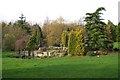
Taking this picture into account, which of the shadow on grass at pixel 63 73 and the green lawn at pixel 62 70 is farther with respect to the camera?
the green lawn at pixel 62 70

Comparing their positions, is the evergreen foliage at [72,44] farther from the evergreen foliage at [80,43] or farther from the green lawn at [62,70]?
the green lawn at [62,70]

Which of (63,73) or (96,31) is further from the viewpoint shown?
(96,31)

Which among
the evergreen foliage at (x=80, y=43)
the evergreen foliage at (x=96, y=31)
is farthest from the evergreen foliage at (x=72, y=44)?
the evergreen foliage at (x=96, y=31)

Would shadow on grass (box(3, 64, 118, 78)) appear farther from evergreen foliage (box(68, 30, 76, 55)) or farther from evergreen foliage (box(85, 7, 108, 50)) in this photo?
evergreen foliage (box(85, 7, 108, 50))

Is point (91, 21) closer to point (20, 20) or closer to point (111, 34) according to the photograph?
point (111, 34)

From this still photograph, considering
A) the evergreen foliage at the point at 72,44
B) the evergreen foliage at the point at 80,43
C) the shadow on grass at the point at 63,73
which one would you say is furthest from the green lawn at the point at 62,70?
the evergreen foliage at the point at 72,44

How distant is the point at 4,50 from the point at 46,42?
22.7 ft

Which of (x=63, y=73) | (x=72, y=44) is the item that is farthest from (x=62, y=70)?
(x=72, y=44)

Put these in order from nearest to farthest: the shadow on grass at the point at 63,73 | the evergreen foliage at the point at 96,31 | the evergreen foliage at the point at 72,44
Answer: the shadow on grass at the point at 63,73, the evergreen foliage at the point at 72,44, the evergreen foliage at the point at 96,31

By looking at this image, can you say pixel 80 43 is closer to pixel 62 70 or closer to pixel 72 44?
pixel 72 44

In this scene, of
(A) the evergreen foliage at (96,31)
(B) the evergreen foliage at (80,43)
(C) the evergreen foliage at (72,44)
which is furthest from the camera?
(A) the evergreen foliage at (96,31)

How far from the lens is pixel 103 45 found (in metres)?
22.8

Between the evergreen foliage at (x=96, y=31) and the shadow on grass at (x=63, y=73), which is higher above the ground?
the evergreen foliage at (x=96, y=31)

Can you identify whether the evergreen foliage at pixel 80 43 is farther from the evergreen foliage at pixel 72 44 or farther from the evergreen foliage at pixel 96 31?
the evergreen foliage at pixel 96 31
